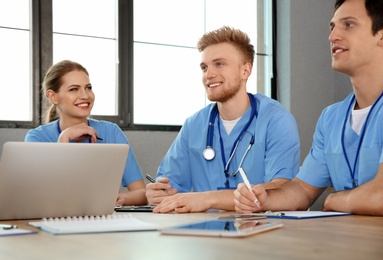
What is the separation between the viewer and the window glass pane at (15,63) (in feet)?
11.5

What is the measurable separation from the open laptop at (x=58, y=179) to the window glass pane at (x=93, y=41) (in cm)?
235

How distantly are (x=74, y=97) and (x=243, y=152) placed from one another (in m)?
1.04

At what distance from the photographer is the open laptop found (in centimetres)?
130

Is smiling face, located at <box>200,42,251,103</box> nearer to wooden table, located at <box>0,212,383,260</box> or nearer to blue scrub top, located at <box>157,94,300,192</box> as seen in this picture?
blue scrub top, located at <box>157,94,300,192</box>

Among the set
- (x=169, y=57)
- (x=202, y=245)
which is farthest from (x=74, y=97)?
(x=202, y=245)

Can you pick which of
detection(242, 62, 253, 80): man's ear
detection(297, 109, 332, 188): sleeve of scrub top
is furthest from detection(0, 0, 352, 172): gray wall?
detection(297, 109, 332, 188): sleeve of scrub top

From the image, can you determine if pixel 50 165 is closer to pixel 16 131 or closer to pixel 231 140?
pixel 231 140

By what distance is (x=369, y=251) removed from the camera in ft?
2.78

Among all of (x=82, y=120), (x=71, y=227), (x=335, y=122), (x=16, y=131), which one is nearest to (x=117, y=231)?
(x=71, y=227)

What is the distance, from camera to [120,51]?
3920mm

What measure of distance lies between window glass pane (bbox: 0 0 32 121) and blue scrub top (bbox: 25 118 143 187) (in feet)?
2.34

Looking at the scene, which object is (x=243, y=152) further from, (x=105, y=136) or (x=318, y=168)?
(x=105, y=136)

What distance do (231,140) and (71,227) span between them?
1430 mm

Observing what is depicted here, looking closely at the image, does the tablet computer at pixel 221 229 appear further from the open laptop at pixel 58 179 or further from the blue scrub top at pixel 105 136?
the blue scrub top at pixel 105 136
